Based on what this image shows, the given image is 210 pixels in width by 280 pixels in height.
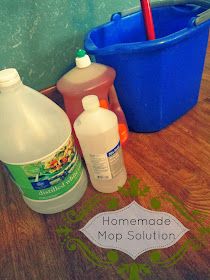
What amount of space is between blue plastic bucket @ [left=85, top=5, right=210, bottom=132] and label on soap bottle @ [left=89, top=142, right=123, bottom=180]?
188mm

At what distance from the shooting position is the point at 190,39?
0.64 meters

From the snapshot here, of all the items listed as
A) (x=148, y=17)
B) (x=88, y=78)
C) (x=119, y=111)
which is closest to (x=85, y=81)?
(x=88, y=78)

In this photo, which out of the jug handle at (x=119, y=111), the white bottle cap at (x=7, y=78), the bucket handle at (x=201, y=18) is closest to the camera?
the white bottle cap at (x=7, y=78)

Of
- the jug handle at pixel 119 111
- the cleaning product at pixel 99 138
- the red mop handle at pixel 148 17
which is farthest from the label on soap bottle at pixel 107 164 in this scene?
the red mop handle at pixel 148 17

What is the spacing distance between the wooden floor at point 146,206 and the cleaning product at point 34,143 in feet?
0.26

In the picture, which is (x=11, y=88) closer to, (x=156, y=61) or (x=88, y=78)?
(x=88, y=78)

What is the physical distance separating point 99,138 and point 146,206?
0.59 ft

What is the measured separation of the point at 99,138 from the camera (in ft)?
1.82

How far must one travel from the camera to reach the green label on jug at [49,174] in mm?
520

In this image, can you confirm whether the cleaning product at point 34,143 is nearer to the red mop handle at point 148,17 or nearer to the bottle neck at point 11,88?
the bottle neck at point 11,88

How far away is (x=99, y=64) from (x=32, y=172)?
32 cm

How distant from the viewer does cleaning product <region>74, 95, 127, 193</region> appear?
55cm

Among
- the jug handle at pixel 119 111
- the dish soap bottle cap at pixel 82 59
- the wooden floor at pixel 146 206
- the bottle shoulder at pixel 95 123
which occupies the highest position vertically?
the dish soap bottle cap at pixel 82 59

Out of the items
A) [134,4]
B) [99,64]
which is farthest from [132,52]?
[134,4]
